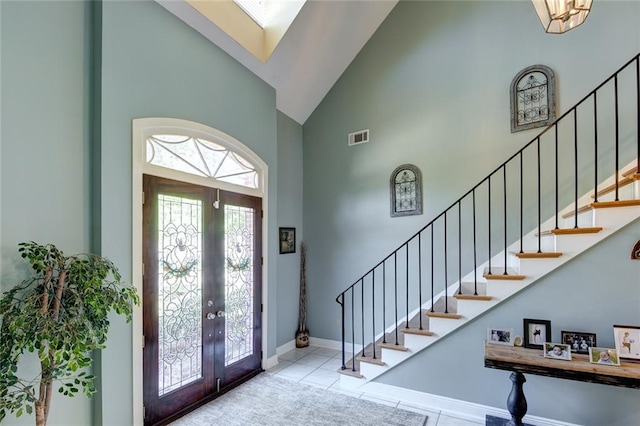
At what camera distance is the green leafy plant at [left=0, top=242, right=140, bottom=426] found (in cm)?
167

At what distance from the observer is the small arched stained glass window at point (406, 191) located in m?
4.24

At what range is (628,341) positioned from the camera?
2.30 meters

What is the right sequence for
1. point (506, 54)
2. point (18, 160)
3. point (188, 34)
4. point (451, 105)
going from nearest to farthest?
point (18, 160) < point (188, 34) < point (506, 54) < point (451, 105)

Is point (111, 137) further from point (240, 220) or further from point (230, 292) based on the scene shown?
point (230, 292)

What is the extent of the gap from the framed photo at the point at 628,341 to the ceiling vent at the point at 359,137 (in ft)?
11.3

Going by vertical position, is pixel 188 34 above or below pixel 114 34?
above

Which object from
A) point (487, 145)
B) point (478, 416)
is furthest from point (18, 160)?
point (487, 145)

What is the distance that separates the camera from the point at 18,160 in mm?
2027

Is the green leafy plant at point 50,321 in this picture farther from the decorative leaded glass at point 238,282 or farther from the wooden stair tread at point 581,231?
the wooden stair tread at point 581,231

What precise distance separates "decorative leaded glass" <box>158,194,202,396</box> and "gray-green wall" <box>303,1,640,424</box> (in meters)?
2.05

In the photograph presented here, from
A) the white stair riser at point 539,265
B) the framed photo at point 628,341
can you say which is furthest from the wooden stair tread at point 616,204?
the framed photo at point 628,341

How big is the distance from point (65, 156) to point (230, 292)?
2022 mm

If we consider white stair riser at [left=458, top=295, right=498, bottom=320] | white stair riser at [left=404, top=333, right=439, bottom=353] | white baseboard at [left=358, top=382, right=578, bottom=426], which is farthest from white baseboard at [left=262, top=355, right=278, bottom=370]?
white stair riser at [left=458, top=295, right=498, bottom=320]

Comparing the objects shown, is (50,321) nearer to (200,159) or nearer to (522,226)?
(200,159)
